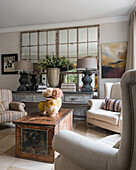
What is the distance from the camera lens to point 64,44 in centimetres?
419

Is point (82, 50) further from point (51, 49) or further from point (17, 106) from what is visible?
point (17, 106)

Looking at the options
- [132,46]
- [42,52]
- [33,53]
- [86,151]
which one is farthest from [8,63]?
[86,151]

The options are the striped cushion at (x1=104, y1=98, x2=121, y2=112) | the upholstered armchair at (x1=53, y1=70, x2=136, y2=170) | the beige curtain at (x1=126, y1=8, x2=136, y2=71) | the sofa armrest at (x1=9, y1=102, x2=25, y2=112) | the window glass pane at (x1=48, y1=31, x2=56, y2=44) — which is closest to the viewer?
the upholstered armchair at (x1=53, y1=70, x2=136, y2=170)

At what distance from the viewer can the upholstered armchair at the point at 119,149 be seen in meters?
0.62

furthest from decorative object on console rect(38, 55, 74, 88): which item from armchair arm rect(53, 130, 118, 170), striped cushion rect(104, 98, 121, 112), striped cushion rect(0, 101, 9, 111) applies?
armchair arm rect(53, 130, 118, 170)

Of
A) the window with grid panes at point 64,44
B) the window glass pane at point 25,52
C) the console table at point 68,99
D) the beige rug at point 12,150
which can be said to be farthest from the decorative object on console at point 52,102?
the window glass pane at point 25,52

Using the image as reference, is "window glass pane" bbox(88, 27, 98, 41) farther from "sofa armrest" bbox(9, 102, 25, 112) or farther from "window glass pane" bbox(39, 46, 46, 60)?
"sofa armrest" bbox(9, 102, 25, 112)

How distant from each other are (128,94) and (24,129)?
144 centimetres

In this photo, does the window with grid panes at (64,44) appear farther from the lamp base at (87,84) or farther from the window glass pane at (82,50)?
the lamp base at (87,84)

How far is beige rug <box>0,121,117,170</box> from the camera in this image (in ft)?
5.26

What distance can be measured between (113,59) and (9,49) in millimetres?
3177

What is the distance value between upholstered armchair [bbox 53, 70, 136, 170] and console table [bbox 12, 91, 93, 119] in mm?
2590

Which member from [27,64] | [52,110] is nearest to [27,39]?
[27,64]

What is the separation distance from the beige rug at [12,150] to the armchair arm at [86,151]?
0.91 metres
